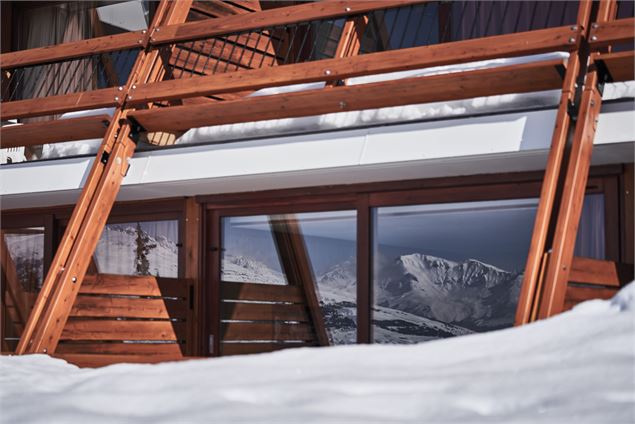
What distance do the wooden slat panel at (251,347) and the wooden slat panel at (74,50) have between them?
246 cm

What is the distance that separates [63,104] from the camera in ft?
21.9

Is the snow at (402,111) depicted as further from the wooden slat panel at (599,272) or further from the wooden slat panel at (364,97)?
the wooden slat panel at (599,272)

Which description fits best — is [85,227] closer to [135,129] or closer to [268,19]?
[135,129]

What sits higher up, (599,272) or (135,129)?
(135,129)

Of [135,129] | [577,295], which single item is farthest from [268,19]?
[577,295]

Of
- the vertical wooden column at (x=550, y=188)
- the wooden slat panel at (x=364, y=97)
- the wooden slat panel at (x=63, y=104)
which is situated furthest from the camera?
the wooden slat panel at (x=63, y=104)

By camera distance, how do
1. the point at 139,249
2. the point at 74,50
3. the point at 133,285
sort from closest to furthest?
the point at 133,285
the point at 74,50
the point at 139,249

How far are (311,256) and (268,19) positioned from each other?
188cm

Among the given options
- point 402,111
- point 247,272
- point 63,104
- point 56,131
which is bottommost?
point 247,272

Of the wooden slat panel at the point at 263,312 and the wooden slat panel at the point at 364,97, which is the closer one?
the wooden slat panel at the point at 364,97

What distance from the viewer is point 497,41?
526 centimetres

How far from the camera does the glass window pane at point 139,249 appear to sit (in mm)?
7641

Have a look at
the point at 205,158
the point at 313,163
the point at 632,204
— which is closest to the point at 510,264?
the point at 632,204

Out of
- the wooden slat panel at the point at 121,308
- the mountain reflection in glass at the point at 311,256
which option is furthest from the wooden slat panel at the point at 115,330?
the mountain reflection in glass at the point at 311,256
